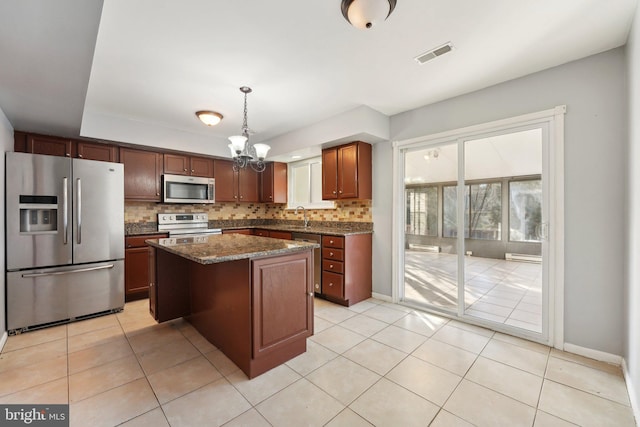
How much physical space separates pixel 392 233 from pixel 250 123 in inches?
101

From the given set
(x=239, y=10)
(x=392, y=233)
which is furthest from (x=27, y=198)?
(x=392, y=233)

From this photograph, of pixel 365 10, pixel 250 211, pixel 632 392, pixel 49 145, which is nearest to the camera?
pixel 365 10

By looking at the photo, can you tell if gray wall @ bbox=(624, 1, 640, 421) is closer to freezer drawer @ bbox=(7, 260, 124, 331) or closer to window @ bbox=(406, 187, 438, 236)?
window @ bbox=(406, 187, 438, 236)

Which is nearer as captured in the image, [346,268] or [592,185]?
[592,185]

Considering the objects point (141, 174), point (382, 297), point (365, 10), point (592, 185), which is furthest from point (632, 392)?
point (141, 174)

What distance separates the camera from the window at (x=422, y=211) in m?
3.58

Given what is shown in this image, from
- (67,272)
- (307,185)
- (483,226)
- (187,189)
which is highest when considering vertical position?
(307,185)

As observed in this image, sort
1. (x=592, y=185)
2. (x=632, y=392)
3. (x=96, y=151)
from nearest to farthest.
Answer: (x=632, y=392) → (x=592, y=185) → (x=96, y=151)

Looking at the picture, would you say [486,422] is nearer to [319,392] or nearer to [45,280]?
[319,392]

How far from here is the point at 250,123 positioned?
395 cm

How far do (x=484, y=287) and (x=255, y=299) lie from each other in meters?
3.25

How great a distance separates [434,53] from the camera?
2.19 meters

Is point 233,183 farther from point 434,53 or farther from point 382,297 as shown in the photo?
point 434,53

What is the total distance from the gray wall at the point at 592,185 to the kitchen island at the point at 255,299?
7.36 ft
